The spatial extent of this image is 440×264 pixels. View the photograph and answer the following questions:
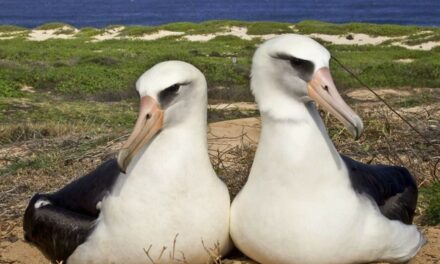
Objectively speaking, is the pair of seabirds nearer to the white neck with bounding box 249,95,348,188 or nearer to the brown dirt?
the white neck with bounding box 249,95,348,188

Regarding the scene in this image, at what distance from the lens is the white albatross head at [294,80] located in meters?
3.10

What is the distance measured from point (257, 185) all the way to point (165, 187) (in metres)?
0.40

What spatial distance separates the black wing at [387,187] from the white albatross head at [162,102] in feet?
2.66

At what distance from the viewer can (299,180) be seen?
3.22m

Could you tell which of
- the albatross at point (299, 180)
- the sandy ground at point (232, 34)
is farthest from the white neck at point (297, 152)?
the sandy ground at point (232, 34)

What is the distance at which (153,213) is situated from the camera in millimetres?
3258

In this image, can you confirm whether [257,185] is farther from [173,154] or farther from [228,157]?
[228,157]

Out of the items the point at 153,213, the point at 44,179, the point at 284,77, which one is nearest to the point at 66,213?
the point at 153,213

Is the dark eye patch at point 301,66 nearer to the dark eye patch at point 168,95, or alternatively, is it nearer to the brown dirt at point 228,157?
the dark eye patch at point 168,95

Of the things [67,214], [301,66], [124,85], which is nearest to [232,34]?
[124,85]

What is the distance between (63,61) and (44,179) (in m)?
15.4

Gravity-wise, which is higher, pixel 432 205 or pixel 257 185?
pixel 257 185

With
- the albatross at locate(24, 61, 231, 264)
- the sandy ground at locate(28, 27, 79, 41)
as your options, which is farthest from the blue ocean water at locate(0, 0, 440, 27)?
the albatross at locate(24, 61, 231, 264)

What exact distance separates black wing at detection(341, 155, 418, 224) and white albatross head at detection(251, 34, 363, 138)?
45cm
